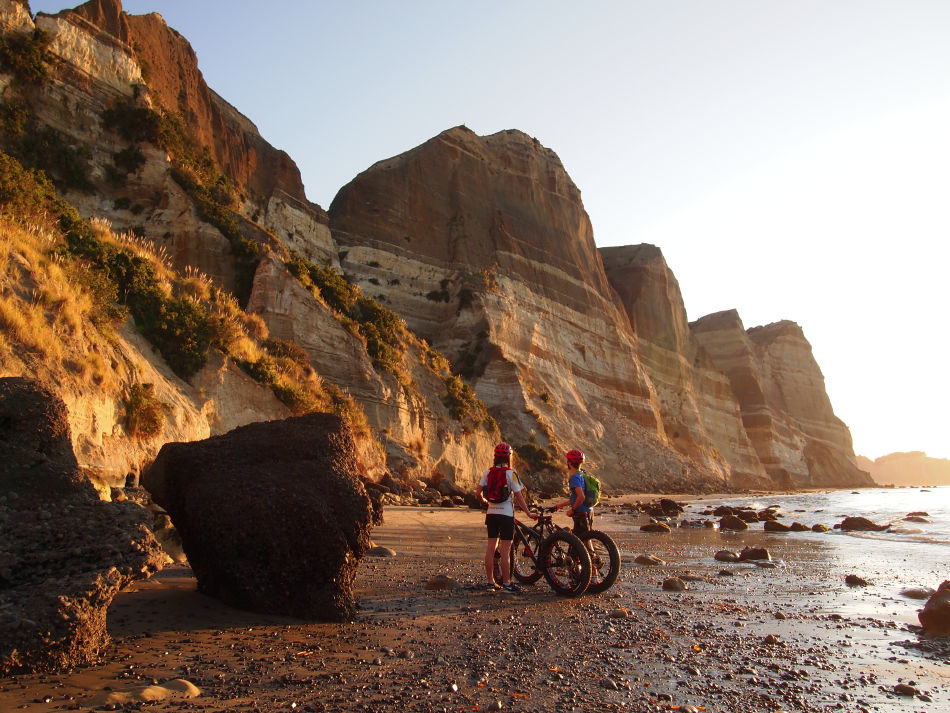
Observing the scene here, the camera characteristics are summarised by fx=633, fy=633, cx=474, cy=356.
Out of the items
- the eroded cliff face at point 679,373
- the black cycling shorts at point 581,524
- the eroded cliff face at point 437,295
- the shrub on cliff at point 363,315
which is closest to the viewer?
the black cycling shorts at point 581,524

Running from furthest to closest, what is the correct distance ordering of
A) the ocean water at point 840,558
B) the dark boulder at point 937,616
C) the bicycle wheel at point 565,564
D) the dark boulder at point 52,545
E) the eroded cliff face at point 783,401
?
the eroded cliff face at point 783,401
the ocean water at point 840,558
the bicycle wheel at point 565,564
the dark boulder at point 937,616
the dark boulder at point 52,545

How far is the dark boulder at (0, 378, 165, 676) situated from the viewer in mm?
3318

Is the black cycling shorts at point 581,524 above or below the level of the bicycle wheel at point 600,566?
above

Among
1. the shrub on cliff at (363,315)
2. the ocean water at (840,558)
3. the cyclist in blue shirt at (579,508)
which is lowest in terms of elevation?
the ocean water at (840,558)

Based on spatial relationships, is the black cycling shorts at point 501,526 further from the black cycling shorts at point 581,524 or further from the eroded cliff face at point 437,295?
the eroded cliff face at point 437,295

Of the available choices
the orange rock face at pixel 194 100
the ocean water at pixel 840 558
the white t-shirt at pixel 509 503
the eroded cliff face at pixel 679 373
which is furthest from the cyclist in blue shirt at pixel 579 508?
the eroded cliff face at pixel 679 373

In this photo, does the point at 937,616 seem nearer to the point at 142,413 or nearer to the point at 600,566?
the point at 600,566

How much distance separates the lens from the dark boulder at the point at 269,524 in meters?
4.82

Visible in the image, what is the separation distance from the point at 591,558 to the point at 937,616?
10.3 ft

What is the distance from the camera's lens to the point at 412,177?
4650 cm

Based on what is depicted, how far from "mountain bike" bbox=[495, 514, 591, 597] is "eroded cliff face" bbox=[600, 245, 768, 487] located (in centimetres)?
4963

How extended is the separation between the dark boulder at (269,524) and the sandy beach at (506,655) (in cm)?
20

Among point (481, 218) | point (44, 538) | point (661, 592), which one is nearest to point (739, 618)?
point (661, 592)

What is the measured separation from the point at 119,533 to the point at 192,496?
117 cm
